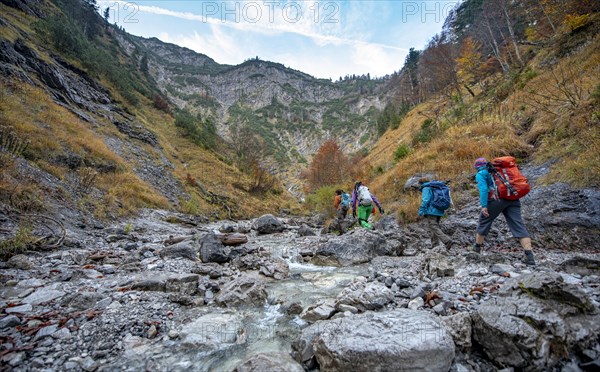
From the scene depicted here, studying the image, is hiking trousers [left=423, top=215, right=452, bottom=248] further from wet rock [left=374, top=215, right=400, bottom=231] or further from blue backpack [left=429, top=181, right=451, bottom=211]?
wet rock [left=374, top=215, right=400, bottom=231]

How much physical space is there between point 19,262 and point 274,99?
137198 millimetres

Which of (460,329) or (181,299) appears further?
(181,299)

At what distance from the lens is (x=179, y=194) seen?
58.7 feet

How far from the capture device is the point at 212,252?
7.02 meters

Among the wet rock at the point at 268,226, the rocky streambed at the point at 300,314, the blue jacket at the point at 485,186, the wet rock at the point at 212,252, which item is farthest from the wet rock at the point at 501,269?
the wet rock at the point at 268,226

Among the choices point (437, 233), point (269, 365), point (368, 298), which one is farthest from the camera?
point (437, 233)

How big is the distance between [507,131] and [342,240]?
8.92m

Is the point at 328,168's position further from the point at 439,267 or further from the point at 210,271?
the point at 439,267

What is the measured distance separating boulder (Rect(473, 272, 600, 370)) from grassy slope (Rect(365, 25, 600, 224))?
4867 mm

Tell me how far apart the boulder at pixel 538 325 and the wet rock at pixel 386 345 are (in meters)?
0.46

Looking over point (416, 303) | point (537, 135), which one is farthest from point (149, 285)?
point (537, 135)

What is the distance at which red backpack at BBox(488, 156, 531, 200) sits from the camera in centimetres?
487

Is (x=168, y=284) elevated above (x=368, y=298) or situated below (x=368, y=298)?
above

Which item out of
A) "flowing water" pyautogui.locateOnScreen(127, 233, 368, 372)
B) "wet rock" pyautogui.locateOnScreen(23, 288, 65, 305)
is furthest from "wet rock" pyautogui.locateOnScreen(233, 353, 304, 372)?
"wet rock" pyautogui.locateOnScreen(23, 288, 65, 305)
